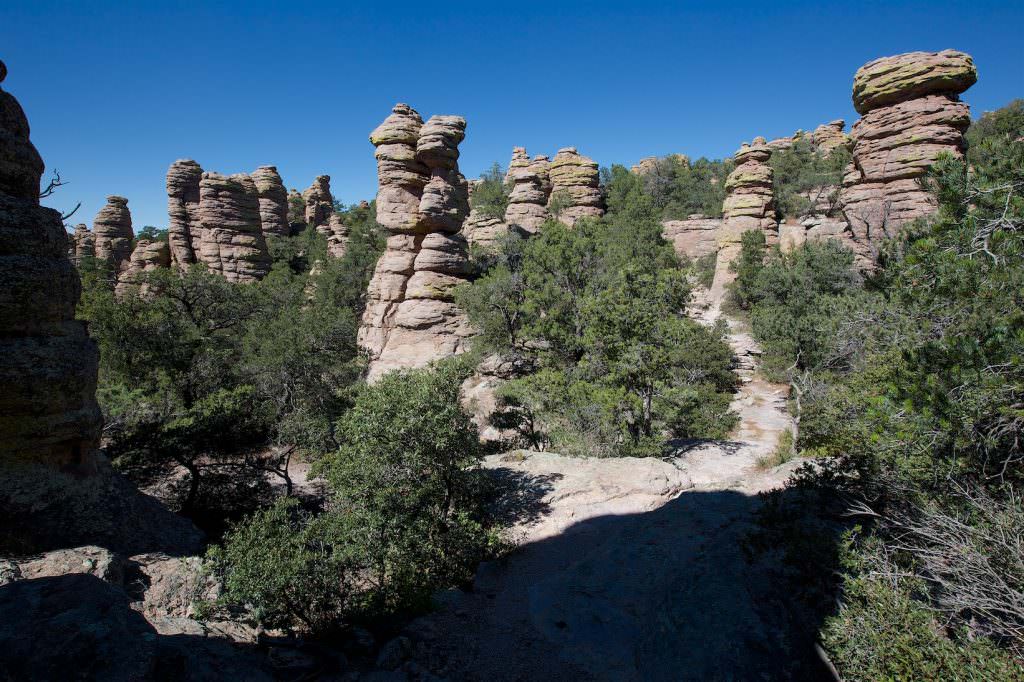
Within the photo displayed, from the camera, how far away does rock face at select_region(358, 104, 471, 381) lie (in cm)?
2667

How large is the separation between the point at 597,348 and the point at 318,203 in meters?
48.2

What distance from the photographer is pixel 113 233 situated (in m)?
42.7

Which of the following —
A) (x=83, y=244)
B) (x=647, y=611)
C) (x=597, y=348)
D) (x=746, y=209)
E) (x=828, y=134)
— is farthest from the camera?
(x=828, y=134)

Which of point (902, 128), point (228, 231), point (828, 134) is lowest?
point (902, 128)

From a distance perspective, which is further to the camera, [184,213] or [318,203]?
[318,203]

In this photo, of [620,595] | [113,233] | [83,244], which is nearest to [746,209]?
[620,595]

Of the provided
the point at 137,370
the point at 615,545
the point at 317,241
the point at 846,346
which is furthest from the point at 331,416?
the point at 317,241

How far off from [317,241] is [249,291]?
17.4 metres

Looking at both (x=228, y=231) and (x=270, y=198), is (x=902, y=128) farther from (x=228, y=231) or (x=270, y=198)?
(x=270, y=198)

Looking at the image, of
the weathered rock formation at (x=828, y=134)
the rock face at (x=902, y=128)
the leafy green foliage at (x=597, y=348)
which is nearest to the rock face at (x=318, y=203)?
the leafy green foliage at (x=597, y=348)

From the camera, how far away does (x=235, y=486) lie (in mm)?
15039

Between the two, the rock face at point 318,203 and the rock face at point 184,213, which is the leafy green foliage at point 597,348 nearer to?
the rock face at point 184,213

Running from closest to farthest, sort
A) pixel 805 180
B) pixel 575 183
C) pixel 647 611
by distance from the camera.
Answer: pixel 647 611 → pixel 805 180 → pixel 575 183

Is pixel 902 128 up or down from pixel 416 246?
up
